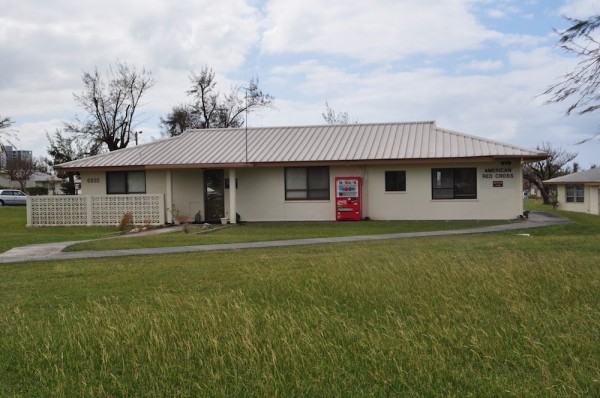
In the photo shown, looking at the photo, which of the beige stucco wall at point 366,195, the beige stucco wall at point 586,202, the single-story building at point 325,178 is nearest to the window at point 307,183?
the single-story building at point 325,178

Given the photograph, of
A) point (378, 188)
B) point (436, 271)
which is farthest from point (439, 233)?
point (436, 271)

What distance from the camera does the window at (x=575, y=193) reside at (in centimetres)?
4491

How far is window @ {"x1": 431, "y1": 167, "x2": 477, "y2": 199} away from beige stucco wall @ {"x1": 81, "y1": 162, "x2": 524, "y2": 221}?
0.22 meters

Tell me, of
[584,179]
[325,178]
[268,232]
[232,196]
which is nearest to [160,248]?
[268,232]

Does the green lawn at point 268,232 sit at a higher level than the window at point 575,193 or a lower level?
lower

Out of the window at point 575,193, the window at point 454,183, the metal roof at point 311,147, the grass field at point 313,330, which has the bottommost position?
the grass field at point 313,330

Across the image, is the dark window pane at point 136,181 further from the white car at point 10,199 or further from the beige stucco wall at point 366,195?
the white car at point 10,199

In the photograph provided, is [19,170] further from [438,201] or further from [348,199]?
[438,201]

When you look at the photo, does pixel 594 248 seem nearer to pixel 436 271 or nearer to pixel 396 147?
pixel 436 271

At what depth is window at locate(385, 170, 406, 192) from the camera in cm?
2712

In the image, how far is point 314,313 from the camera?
7.87m

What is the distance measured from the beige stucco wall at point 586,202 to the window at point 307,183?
2251cm

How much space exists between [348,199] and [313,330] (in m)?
20.1

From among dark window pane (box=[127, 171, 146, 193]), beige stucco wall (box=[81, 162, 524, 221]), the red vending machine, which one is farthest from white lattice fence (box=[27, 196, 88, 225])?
the red vending machine
